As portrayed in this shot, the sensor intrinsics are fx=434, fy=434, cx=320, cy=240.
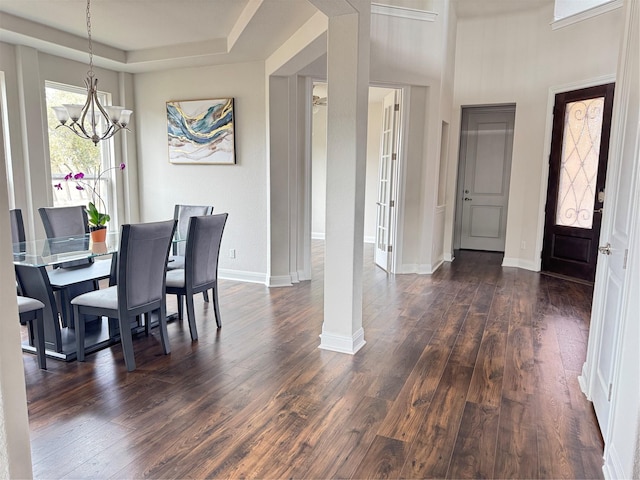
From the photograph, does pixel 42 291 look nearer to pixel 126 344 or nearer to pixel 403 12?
pixel 126 344

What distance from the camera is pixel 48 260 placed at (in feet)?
9.07

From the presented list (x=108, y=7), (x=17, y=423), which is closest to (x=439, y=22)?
(x=108, y=7)

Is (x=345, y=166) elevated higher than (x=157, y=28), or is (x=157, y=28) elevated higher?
(x=157, y=28)

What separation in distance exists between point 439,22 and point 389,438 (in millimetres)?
4949

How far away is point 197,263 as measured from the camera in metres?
3.39

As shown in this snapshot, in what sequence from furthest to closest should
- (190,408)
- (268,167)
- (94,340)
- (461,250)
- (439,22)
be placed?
(461,250)
(439,22)
(268,167)
(94,340)
(190,408)

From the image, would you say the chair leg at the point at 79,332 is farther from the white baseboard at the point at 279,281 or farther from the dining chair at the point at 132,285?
the white baseboard at the point at 279,281

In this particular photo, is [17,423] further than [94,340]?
No

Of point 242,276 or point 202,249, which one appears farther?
point 242,276

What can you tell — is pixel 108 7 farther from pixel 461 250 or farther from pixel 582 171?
pixel 461 250

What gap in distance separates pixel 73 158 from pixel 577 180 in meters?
6.04

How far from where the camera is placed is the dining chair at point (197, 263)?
326 centimetres

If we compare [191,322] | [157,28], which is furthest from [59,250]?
[157,28]

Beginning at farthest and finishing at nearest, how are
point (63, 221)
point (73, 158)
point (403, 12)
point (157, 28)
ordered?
point (403, 12), point (73, 158), point (157, 28), point (63, 221)
